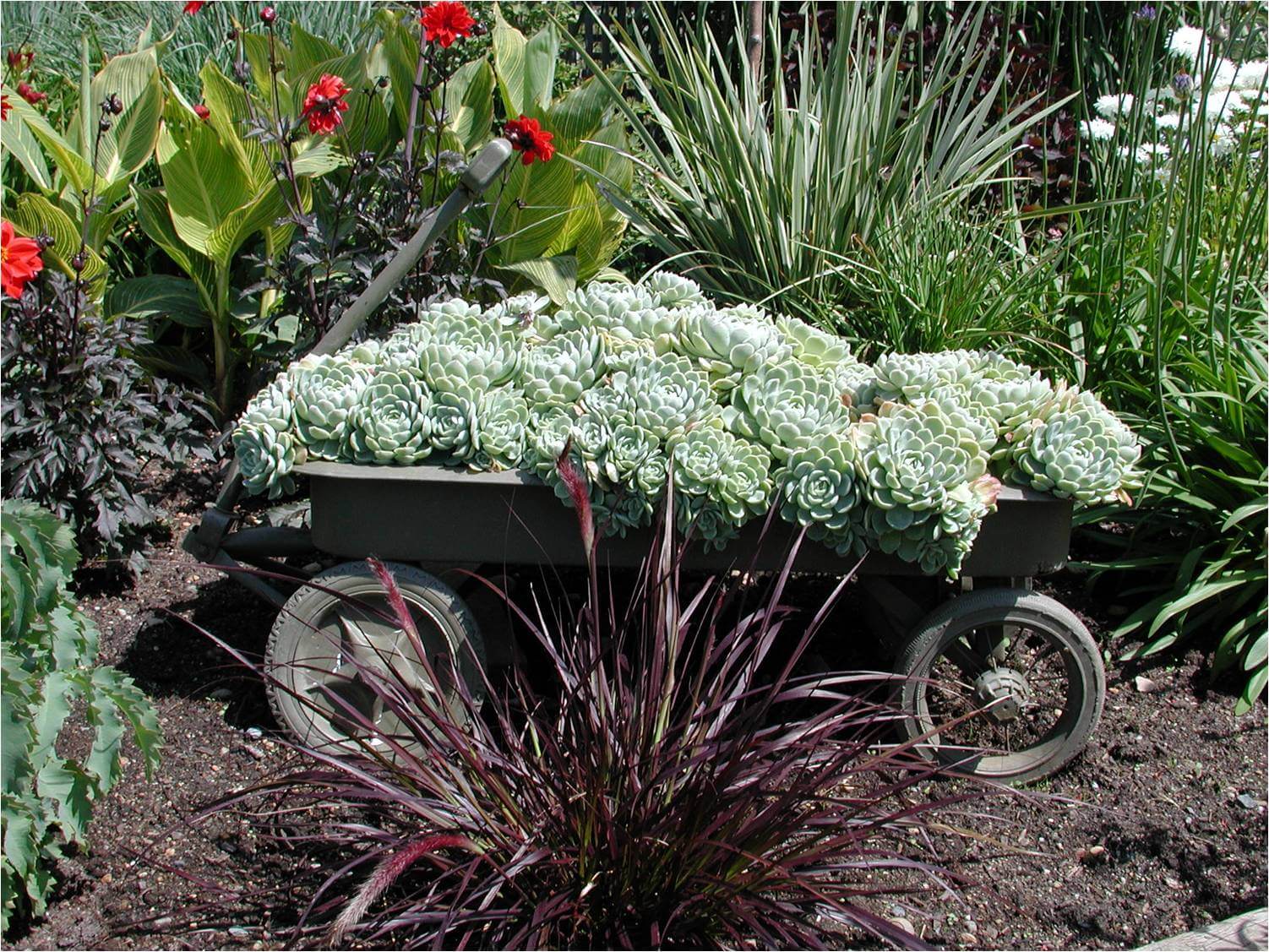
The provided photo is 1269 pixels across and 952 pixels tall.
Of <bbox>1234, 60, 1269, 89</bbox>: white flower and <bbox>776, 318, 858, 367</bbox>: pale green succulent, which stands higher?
<bbox>1234, 60, 1269, 89</bbox>: white flower

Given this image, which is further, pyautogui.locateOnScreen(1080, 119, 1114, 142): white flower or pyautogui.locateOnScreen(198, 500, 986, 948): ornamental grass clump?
pyautogui.locateOnScreen(1080, 119, 1114, 142): white flower

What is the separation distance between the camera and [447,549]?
2.48 metres

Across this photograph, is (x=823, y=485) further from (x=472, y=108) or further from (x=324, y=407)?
(x=472, y=108)

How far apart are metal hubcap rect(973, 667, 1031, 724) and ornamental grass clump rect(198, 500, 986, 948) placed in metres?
0.47

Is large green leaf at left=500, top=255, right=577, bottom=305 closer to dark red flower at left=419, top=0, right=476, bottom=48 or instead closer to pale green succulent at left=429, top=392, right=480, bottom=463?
dark red flower at left=419, top=0, right=476, bottom=48

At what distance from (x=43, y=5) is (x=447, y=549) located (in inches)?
243

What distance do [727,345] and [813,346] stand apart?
22cm

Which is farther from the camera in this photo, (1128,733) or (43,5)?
(43,5)

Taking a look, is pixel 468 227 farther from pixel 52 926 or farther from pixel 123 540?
pixel 52 926

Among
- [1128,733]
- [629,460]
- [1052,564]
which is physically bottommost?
[1128,733]

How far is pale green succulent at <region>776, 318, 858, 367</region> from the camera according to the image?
8.71ft

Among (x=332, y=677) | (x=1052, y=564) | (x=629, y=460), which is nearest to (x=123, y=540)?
(x=332, y=677)

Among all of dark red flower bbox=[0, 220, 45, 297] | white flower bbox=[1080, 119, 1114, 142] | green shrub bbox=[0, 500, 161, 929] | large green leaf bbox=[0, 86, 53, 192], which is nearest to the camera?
green shrub bbox=[0, 500, 161, 929]

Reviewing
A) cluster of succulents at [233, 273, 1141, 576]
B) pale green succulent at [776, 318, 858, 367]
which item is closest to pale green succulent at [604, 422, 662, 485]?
cluster of succulents at [233, 273, 1141, 576]
